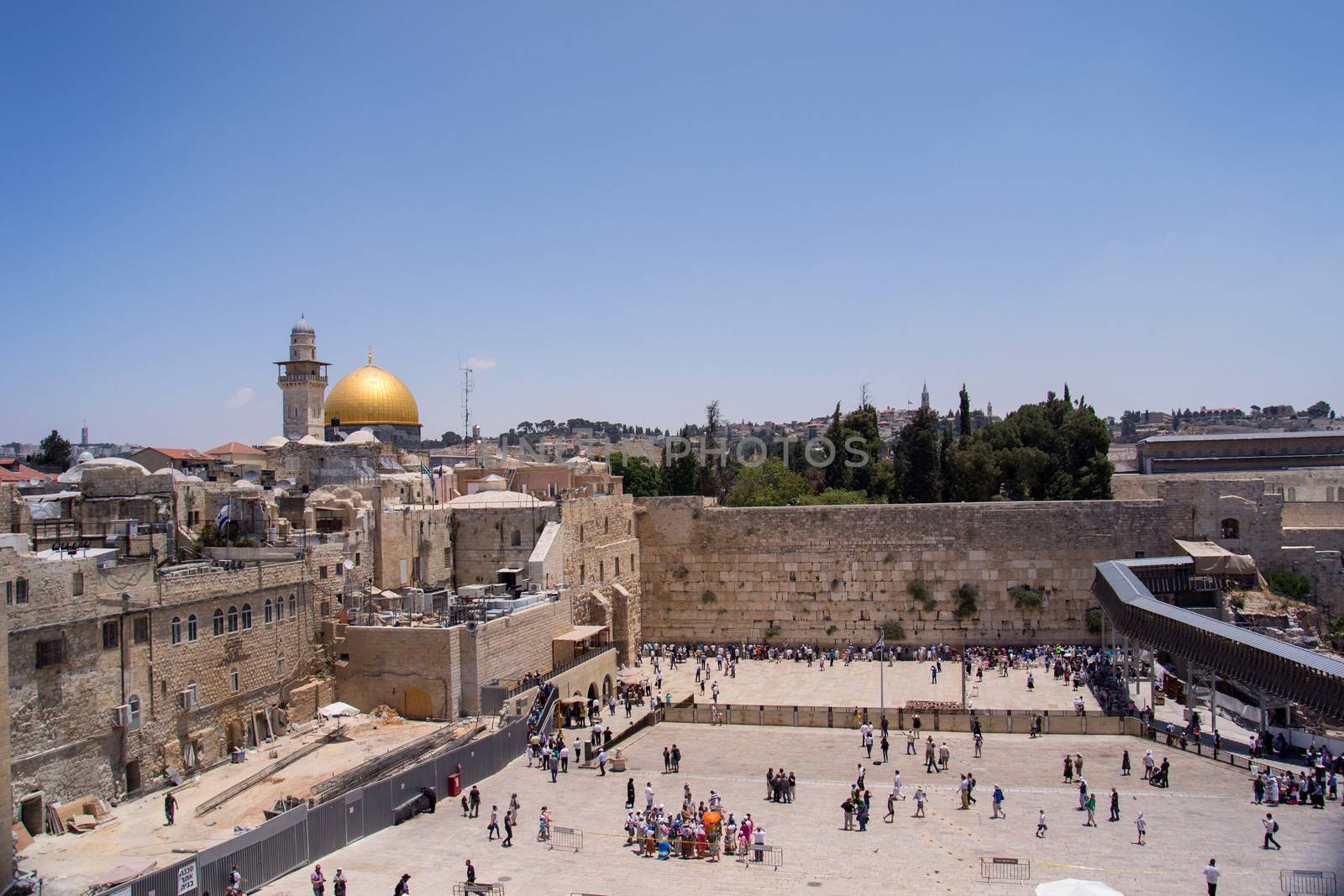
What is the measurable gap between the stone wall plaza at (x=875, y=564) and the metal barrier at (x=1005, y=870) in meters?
17.5

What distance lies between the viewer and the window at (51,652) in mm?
16312

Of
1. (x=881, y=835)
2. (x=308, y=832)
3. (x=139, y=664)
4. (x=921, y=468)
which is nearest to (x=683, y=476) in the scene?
(x=921, y=468)

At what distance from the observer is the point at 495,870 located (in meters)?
14.7

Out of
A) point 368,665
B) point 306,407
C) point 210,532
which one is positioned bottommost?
point 368,665

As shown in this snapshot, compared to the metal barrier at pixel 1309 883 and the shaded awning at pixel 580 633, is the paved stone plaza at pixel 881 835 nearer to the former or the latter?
the metal barrier at pixel 1309 883

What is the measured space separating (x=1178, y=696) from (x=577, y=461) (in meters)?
29.4

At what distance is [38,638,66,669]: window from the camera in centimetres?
1631

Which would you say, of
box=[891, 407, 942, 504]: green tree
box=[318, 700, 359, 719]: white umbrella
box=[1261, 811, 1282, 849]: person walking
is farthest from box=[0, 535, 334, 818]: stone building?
box=[891, 407, 942, 504]: green tree

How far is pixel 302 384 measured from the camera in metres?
50.7

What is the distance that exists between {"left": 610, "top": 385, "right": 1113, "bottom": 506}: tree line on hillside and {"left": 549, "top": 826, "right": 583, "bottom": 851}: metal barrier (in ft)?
82.7

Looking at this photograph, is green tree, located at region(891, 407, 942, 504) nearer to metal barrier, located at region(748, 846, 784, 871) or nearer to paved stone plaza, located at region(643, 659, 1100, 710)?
paved stone plaza, located at region(643, 659, 1100, 710)

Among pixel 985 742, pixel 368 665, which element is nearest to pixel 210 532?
pixel 368 665

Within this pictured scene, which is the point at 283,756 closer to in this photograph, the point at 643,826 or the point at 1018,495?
the point at 643,826

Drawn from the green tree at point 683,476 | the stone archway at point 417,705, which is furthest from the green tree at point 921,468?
the stone archway at point 417,705
